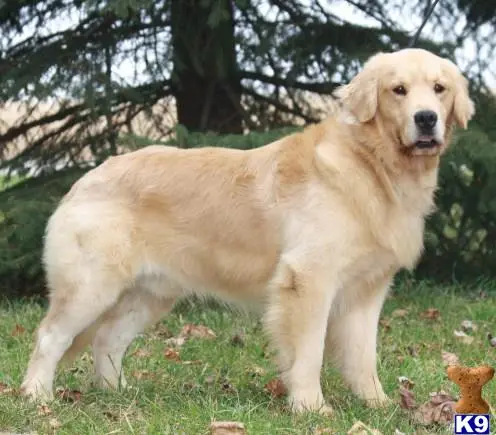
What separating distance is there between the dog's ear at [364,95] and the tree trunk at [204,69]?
2999 millimetres

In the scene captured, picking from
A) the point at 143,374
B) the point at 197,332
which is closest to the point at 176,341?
the point at 197,332

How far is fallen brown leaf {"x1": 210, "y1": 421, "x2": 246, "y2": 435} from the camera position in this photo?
3.39m

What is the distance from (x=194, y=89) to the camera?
8008 mm

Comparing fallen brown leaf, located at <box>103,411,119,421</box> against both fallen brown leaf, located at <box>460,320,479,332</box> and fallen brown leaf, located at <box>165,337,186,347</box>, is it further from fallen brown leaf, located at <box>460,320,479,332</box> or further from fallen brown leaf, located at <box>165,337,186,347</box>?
fallen brown leaf, located at <box>460,320,479,332</box>

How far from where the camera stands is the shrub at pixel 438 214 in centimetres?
685

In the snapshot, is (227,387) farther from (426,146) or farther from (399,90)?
(399,90)

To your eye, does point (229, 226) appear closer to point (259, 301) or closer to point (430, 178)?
point (259, 301)

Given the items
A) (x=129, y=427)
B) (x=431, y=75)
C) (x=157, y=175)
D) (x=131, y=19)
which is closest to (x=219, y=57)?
(x=131, y=19)

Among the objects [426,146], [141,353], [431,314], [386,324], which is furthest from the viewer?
[431,314]

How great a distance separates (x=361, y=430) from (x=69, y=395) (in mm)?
1638

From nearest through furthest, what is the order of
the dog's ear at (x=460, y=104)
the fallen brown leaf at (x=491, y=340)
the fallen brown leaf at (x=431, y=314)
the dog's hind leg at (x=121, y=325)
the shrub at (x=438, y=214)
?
the dog's ear at (x=460, y=104) < the dog's hind leg at (x=121, y=325) < the fallen brown leaf at (x=491, y=340) < the fallen brown leaf at (x=431, y=314) < the shrub at (x=438, y=214)

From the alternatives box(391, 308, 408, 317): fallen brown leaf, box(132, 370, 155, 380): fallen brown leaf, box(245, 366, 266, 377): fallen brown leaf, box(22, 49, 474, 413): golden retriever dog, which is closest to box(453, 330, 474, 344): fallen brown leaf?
box(391, 308, 408, 317): fallen brown leaf

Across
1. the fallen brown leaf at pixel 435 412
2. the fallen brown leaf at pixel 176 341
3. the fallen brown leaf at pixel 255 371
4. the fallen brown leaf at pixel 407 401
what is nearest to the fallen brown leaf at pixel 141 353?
A: the fallen brown leaf at pixel 176 341

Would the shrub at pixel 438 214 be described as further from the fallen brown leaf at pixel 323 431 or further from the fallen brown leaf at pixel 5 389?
the fallen brown leaf at pixel 323 431
